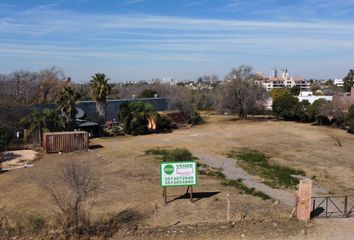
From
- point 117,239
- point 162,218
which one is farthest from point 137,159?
point 117,239

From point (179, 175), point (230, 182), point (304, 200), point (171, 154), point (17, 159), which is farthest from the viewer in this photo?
point (171, 154)

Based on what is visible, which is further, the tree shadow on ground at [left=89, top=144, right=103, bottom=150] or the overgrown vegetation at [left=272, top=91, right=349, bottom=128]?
the overgrown vegetation at [left=272, top=91, right=349, bottom=128]

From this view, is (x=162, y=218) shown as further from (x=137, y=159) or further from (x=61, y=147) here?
(x=61, y=147)

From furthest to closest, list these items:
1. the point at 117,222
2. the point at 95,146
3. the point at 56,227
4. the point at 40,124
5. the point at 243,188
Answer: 1. the point at 95,146
2. the point at 40,124
3. the point at 243,188
4. the point at 117,222
5. the point at 56,227

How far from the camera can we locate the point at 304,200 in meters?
17.4

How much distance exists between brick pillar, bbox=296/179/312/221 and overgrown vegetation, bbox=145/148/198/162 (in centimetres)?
1384

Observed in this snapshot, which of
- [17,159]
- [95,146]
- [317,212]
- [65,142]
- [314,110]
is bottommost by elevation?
[317,212]

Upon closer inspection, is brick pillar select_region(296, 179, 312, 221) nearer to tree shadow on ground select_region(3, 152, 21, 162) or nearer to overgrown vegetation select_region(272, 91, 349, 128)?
tree shadow on ground select_region(3, 152, 21, 162)

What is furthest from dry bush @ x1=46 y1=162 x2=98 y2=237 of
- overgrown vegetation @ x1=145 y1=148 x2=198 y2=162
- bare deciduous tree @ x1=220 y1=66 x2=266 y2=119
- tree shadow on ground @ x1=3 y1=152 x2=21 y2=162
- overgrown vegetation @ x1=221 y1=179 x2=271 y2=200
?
bare deciduous tree @ x1=220 y1=66 x2=266 y2=119

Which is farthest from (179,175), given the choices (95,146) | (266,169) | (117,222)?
(95,146)

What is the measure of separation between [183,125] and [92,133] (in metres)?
15.8

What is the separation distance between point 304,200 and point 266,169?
1152cm

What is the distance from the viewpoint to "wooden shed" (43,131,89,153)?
3484cm

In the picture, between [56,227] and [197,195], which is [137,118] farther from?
[56,227]
